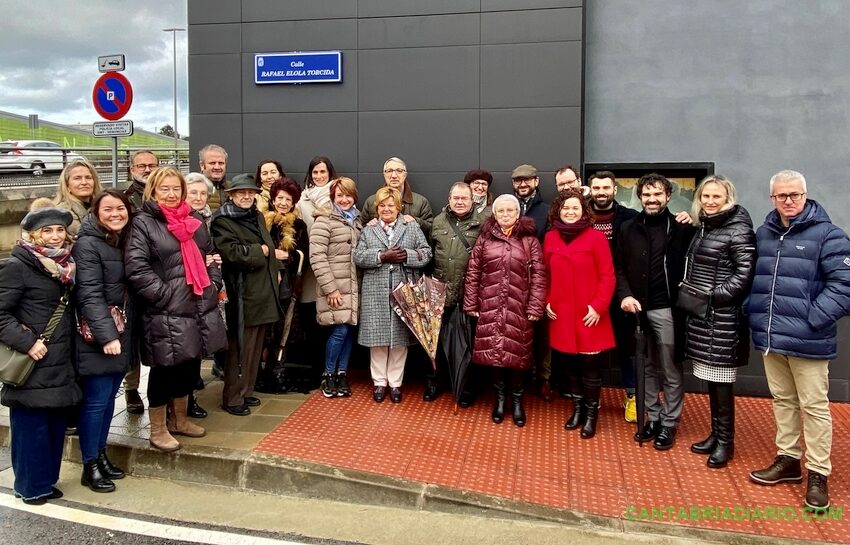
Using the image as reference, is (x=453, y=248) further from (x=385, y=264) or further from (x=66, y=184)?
(x=66, y=184)

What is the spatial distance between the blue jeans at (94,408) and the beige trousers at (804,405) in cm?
444

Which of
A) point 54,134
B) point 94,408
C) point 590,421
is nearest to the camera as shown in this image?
point 94,408

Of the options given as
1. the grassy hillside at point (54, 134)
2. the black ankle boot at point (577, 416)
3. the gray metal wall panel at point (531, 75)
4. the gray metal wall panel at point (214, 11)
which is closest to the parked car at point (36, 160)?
the grassy hillside at point (54, 134)

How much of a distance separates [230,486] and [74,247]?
193cm

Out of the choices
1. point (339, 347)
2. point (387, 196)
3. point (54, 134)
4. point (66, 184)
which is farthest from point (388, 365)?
point (54, 134)

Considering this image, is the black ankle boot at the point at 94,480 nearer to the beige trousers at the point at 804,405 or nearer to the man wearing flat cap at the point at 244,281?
the man wearing flat cap at the point at 244,281

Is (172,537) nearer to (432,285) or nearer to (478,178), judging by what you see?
(432,285)

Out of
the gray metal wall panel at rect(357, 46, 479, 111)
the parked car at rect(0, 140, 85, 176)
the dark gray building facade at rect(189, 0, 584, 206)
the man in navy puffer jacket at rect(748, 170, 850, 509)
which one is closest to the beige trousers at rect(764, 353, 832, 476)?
the man in navy puffer jacket at rect(748, 170, 850, 509)

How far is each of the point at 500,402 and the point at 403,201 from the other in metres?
2.14

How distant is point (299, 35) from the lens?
6773 mm

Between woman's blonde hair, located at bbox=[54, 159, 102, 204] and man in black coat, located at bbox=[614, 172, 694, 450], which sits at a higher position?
woman's blonde hair, located at bbox=[54, 159, 102, 204]

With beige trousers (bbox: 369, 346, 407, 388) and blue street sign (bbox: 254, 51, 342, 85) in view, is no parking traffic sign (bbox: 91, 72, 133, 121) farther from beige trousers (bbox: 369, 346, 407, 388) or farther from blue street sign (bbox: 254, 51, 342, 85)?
beige trousers (bbox: 369, 346, 407, 388)

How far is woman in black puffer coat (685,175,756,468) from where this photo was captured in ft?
14.4

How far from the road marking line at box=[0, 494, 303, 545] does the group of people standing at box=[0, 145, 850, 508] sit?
0.15m
